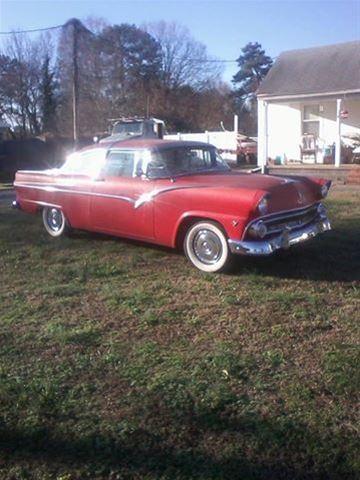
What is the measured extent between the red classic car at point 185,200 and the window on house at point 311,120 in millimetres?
14791

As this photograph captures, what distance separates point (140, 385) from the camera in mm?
3611

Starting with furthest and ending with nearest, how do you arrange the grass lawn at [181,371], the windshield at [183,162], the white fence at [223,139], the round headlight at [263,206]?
the white fence at [223,139] → the windshield at [183,162] → the round headlight at [263,206] → the grass lawn at [181,371]

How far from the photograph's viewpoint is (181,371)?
148 inches

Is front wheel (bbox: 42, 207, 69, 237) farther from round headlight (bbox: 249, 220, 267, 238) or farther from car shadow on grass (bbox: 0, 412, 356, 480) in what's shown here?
car shadow on grass (bbox: 0, 412, 356, 480)

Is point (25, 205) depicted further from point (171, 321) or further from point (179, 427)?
point (179, 427)

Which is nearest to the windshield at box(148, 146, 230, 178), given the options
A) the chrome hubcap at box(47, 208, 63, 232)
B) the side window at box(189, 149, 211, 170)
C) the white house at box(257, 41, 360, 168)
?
the side window at box(189, 149, 211, 170)

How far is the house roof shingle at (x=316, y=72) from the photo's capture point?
1942cm

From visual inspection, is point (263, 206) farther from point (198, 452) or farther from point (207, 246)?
point (198, 452)

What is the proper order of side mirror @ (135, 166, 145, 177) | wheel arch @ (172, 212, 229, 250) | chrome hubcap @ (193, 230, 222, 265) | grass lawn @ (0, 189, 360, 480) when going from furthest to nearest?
side mirror @ (135, 166, 145, 177) → chrome hubcap @ (193, 230, 222, 265) → wheel arch @ (172, 212, 229, 250) → grass lawn @ (0, 189, 360, 480)

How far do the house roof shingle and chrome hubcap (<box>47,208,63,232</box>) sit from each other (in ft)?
44.0

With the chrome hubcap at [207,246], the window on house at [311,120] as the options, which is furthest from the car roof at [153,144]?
the window on house at [311,120]

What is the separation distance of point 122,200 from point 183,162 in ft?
2.76

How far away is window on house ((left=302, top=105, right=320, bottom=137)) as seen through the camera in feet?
68.9

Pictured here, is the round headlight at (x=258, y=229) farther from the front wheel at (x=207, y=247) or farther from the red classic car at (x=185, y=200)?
the front wheel at (x=207, y=247)
